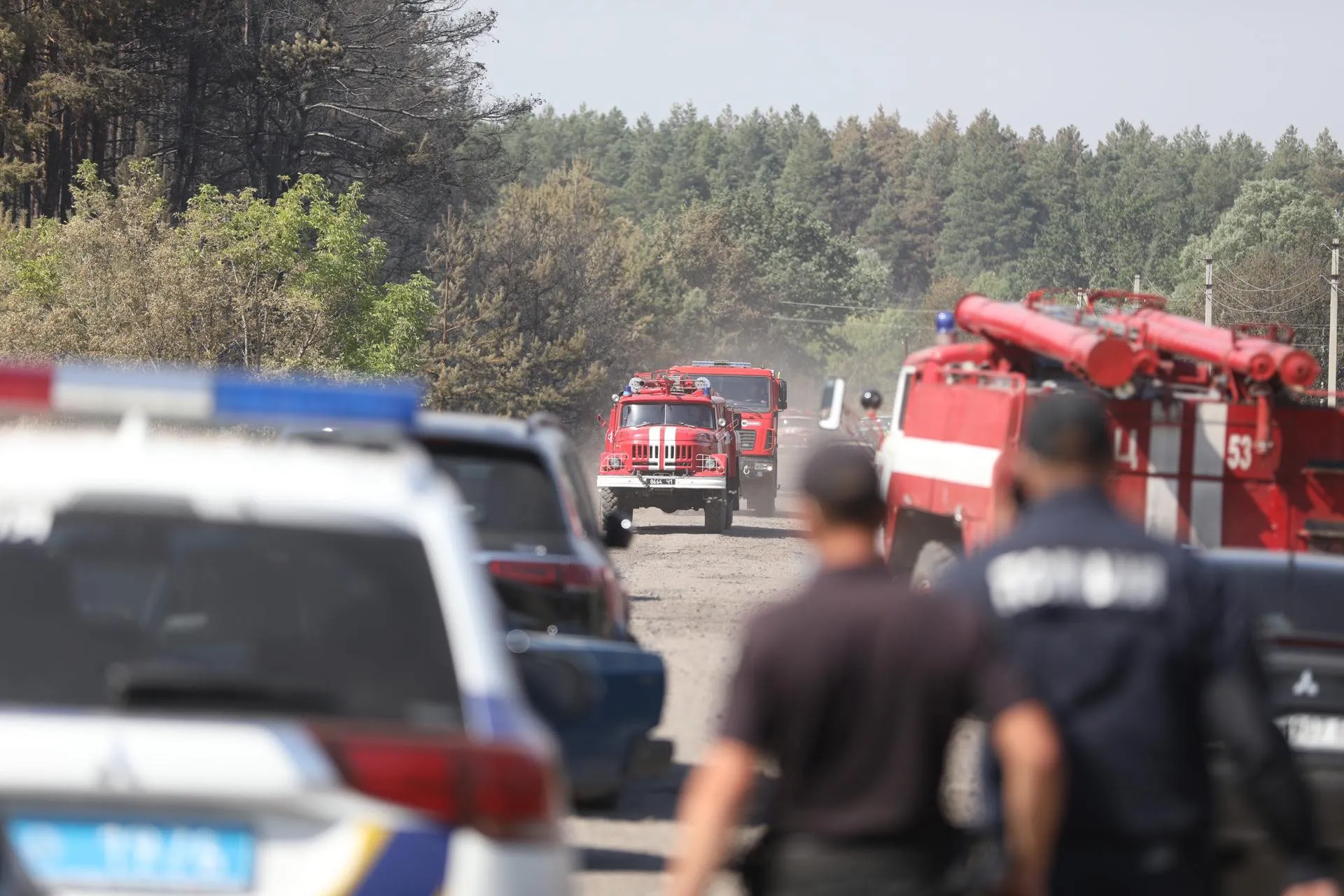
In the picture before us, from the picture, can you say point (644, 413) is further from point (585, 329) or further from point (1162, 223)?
point (1162, 223)

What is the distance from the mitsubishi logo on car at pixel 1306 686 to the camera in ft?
23.1

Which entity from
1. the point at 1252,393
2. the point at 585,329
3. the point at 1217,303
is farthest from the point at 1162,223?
the point at 1252,393

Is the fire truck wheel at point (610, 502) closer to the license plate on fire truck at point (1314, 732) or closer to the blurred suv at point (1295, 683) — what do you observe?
the blurred suv at point (1295, 683)

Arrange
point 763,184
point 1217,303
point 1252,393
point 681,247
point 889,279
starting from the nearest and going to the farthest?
point 1252,393 < point 1217,303 < point 681,247 < point 889,279 < point 763,184

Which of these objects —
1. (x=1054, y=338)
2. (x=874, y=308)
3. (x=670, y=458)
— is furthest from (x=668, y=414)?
(x=874, y=308)

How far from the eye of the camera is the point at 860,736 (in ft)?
12.8

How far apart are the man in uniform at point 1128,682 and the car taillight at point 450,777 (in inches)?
44.9

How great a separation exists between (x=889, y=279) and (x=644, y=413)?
487 feet

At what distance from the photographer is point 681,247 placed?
4889 inches

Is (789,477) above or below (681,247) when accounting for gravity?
below

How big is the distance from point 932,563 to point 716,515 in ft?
59.4

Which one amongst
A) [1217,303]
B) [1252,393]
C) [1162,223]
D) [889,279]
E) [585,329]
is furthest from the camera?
[889,279]

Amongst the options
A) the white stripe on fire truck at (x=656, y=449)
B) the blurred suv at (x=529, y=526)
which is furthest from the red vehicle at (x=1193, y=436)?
the white stripe on fire truck at (x=656, y=449)

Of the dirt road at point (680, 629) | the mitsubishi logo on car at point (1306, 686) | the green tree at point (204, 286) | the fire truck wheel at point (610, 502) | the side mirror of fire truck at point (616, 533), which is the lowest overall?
the dirt road at point (680, 629)
